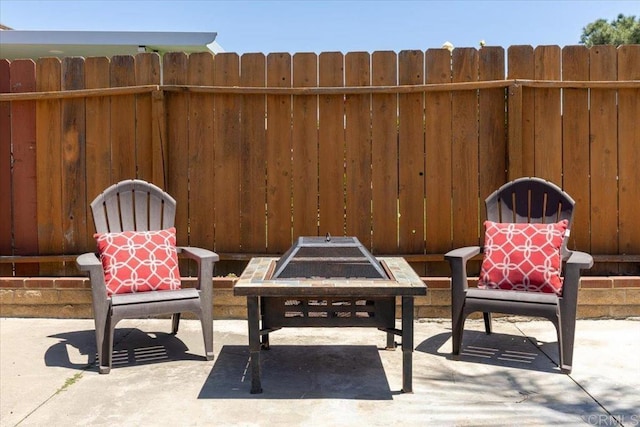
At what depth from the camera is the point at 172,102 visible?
4.30 meters

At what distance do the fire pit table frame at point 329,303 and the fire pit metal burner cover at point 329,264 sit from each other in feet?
0.20

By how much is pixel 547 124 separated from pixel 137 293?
3.01 metres

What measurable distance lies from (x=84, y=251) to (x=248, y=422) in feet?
8.34

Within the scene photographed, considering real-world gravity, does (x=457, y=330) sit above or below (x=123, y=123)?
below

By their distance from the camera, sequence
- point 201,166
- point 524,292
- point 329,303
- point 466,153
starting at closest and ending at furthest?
point 329,303 < point 524,292 < point 466,153 < point 201,166

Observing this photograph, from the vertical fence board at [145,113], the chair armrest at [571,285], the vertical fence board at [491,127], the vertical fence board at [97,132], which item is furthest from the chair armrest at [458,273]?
the vertical fence board at [97,132]

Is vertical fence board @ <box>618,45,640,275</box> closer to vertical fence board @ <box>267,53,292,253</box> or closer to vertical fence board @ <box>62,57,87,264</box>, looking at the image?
vertical fence board @ <box>267,53,292,253</box>

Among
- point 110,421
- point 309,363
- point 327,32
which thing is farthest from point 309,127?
point 327,32

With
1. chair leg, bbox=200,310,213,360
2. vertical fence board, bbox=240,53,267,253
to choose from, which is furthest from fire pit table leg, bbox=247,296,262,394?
vertical fence board, bbox=240,53,267,253

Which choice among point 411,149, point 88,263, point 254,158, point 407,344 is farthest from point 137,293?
point 411,149

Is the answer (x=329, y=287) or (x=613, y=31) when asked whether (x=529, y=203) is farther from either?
(x=613, y=31)

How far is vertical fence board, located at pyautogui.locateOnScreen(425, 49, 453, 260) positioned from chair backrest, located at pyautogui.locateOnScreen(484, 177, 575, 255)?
0.53 meters

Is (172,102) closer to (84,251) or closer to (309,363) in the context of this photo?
(84,251)

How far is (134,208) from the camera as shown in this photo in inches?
147
